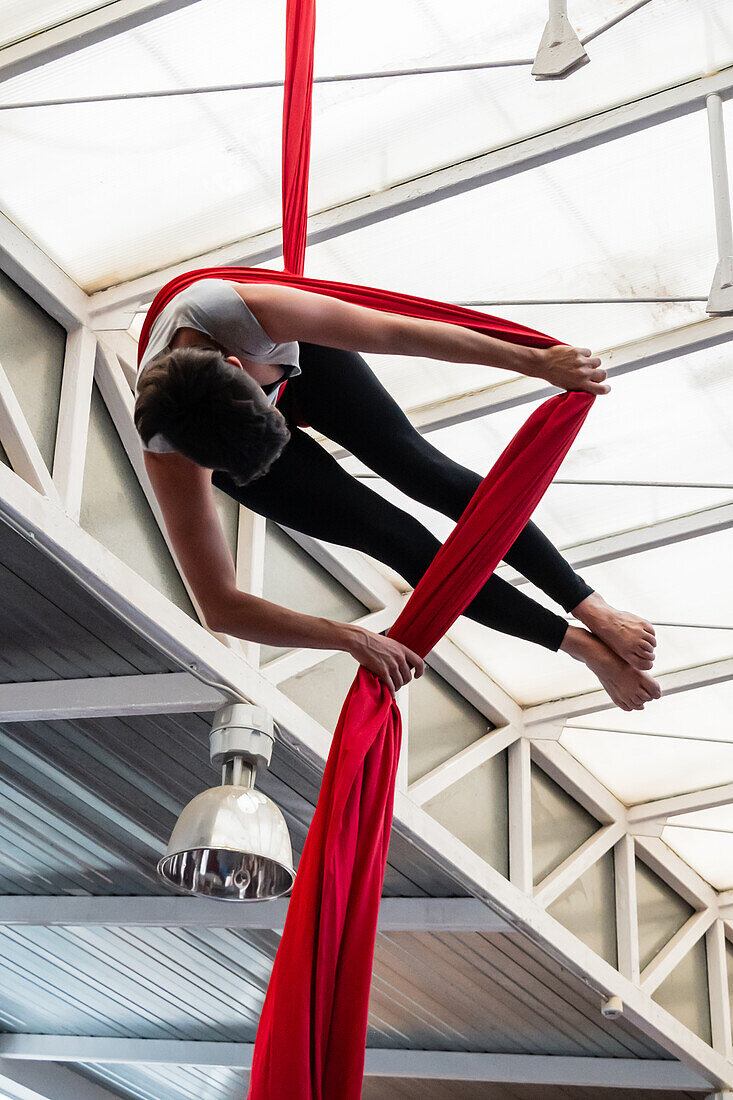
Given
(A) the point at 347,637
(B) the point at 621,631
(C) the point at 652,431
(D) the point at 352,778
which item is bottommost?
(D) the point at 352,778

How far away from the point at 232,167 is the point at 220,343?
222cm

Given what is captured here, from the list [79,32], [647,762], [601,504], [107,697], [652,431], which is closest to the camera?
A: [79,32]

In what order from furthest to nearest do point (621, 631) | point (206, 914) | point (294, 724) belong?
point (206, 914)
point (294, 724)
point (621, 631)

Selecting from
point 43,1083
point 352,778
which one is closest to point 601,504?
point 352,778

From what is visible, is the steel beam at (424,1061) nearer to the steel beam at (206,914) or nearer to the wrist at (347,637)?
the steel beam at (206,914)

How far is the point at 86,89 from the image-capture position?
4.13 meters

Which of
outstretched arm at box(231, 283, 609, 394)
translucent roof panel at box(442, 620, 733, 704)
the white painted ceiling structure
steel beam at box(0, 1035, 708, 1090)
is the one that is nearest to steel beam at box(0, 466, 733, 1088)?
the white painted ceiling structure

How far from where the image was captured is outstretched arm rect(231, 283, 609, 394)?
2350mm

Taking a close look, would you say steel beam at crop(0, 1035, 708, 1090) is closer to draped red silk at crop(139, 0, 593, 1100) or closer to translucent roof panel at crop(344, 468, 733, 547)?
translucent roof panel at crop(344, 468, 733, 547)

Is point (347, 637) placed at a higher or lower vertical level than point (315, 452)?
lower

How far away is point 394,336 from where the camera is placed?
7.97 feet

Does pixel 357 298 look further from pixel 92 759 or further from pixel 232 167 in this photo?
pixel 92 759

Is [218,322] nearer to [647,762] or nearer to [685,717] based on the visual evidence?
[685,717]

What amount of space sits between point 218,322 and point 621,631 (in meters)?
1.03
